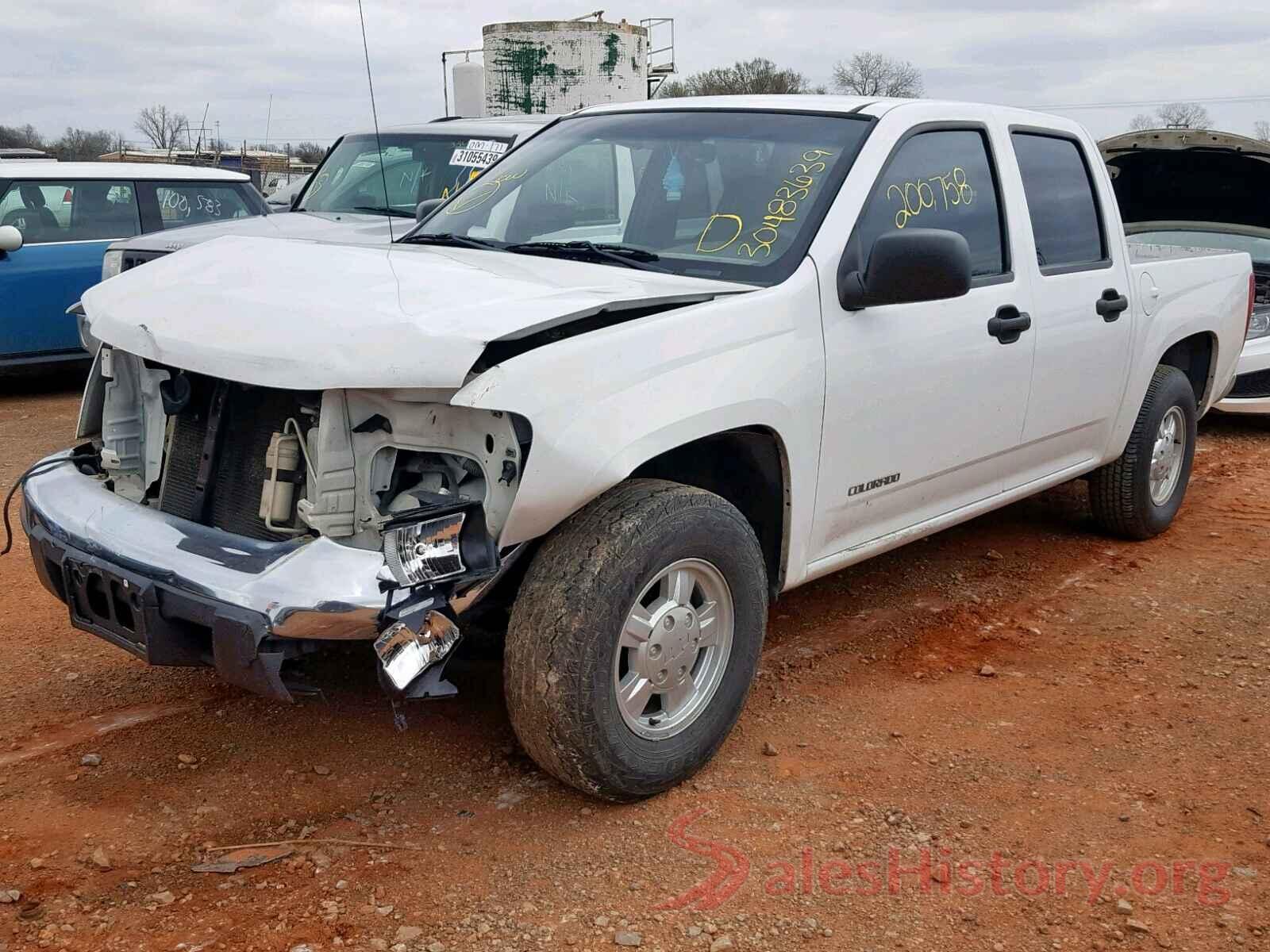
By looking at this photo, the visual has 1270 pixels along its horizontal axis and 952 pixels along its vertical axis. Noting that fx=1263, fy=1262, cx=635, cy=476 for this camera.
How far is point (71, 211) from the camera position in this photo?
968cm

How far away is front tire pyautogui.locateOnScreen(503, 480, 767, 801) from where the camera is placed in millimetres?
3094

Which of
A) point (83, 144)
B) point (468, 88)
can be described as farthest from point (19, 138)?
point (468, 88)

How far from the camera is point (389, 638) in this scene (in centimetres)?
291

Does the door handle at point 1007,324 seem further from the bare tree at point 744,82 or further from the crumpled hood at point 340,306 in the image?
the bare tree at point 744,82

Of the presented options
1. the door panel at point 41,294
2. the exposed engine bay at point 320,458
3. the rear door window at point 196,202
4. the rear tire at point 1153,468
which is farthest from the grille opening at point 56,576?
the rear door window at point 196,202

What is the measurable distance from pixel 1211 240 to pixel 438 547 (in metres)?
8.34

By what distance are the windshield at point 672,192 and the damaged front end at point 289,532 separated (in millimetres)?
1155

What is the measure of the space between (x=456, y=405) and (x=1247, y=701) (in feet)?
9.51

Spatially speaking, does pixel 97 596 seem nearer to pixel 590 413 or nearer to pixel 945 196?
pixel 590 413

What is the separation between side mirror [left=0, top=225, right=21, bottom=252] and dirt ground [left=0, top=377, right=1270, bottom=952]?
197 inches

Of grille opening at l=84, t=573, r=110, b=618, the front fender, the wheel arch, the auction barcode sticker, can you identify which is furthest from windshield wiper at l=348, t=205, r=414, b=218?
grille opening at l=84, t=573, r=110, b=618

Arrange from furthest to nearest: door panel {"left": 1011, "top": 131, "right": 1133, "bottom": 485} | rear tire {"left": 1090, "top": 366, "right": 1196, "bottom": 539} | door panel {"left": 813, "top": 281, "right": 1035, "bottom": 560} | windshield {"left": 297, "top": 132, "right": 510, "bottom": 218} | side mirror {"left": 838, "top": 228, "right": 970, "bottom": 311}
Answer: windshield {"left": 297, "top": 132, "right": 510, "bottom": 218}
rear tire {"left": 1090, "top": 366, "right": 1196, "bottom": 539}
door panel {"left": 1011, "top": 131, "right": 1133, "bottom": 485}
door panel {"left": 813, "top": 281, "right": 1035, "bottom": 560}
side mirror {"left": 838, "top": 228, "right": 970, "bottom": 311}

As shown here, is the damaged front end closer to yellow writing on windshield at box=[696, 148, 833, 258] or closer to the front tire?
the front tire
